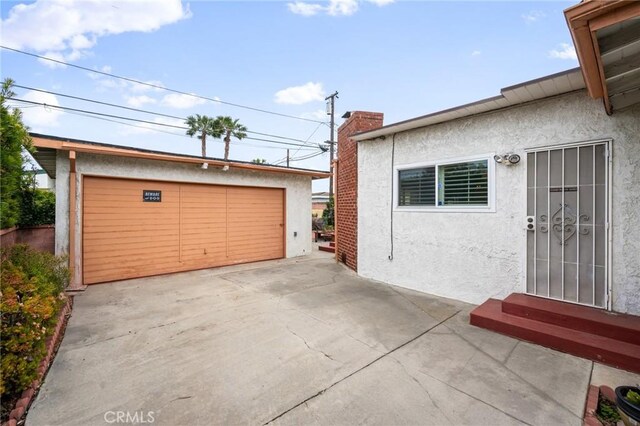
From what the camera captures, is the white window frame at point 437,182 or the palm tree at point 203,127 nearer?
the white window frame at point 437,182

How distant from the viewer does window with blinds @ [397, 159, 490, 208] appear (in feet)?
15.2

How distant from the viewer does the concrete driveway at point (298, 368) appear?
2145 mm

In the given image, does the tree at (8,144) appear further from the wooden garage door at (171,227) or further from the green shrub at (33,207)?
the green shrub at (33,207)

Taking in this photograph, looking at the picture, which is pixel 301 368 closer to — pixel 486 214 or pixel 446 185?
pixel 486 214

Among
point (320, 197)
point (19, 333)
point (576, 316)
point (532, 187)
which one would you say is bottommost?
point (576, 316)

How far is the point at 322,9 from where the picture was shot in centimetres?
743

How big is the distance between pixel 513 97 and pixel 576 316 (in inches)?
119

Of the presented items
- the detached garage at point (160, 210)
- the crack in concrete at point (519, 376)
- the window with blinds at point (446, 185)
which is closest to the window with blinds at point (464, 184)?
the window with blinds at point (446, 185)

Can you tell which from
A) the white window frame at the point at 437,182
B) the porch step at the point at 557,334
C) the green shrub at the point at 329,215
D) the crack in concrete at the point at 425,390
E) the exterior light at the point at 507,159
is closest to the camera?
the crack in concrete at the point at 425,390

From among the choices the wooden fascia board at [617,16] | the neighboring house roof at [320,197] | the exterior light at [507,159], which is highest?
the neighboring house roof at [320,197]

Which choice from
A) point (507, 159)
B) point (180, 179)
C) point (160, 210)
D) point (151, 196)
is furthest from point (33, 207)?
point (507, 159)

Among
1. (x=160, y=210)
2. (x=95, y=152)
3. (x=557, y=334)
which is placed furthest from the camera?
(x=160, y=210)

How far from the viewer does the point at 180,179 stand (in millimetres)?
7000

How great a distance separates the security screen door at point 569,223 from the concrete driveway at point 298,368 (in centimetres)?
121
